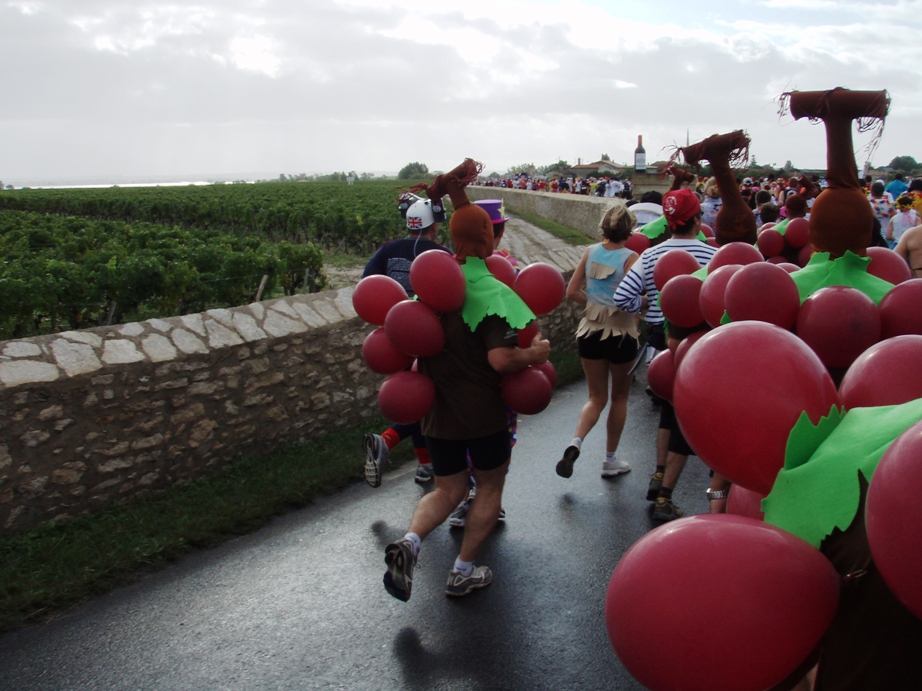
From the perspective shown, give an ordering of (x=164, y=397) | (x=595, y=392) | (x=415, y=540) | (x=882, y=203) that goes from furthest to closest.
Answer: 1. (x=882, y=203)
2. (x=595, y=392)
3. (x=164, y=397)
4. (x=415, y=540)

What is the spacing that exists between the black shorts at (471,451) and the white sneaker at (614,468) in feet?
6.08

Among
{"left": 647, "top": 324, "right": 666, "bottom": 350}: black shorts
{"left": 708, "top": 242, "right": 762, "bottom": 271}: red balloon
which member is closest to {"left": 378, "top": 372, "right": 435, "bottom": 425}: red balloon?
{"left": 708, "top": 242, "right": 762, "bottom": 271}: red balloon

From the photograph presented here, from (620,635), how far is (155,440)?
4.12 metres

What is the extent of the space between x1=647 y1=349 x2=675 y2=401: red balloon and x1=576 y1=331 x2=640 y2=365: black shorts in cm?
155

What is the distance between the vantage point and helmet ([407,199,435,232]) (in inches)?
190

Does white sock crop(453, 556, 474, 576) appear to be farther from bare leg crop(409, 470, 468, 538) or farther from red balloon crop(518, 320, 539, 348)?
red balloon crop(518, 320, 539, 348)

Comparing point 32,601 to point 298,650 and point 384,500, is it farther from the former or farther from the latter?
point 384,500

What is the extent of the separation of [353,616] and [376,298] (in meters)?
1.55

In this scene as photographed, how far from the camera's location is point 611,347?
4.84 meters

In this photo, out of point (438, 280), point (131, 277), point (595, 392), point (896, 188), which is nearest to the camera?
point (438, 280)

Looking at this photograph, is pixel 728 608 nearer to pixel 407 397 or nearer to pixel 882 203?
pixel 407 397

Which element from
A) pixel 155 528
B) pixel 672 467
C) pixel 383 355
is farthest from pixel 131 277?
pixel 672 467

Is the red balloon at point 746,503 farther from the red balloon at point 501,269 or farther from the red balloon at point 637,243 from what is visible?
the red balloon at point 637,243

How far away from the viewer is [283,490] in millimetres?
4738
